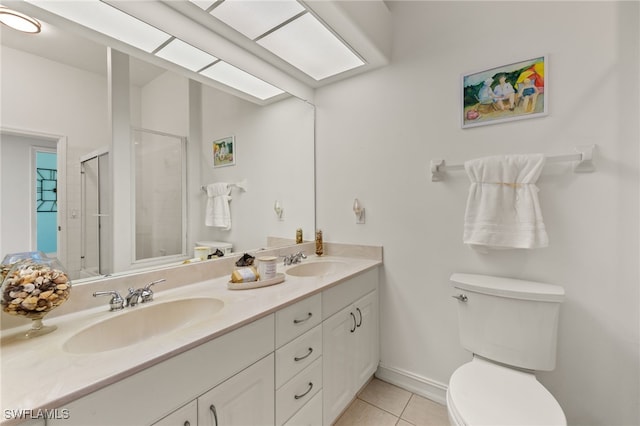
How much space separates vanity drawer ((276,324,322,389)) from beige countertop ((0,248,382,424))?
197 millimetres

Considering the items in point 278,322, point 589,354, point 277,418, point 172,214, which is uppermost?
point 172,214

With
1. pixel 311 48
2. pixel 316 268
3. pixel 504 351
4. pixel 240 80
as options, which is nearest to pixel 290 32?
pixel 311 48

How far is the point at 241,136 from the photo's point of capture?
1771mm

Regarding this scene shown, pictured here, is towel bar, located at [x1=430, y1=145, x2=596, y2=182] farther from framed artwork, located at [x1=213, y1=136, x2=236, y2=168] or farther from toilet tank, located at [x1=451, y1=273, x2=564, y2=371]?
framed artwork, located at [x1=213, y1=136, x2=236, y2=168]

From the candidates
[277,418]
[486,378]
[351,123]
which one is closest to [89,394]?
[277,418]

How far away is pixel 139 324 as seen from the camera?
40.8 inches

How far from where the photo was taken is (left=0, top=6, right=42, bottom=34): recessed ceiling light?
0.91m

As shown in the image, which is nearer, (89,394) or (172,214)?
(89,394)

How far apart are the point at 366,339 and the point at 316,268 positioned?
56 cm

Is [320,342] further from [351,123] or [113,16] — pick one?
[113,16]

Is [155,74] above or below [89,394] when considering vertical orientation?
above

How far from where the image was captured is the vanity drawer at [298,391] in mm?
1079

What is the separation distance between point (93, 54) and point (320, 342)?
1.65 m

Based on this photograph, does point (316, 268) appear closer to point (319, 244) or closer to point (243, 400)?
point (319, 244)
